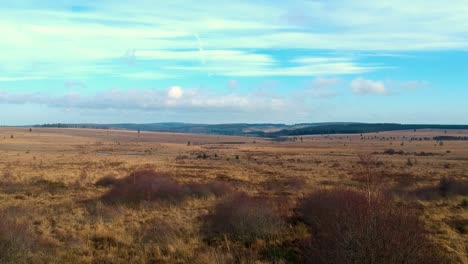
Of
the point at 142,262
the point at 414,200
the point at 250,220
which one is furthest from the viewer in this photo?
the point at 414,200

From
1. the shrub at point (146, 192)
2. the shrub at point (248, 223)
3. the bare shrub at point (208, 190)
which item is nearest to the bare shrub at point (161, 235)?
the shrub at point (248, 223)

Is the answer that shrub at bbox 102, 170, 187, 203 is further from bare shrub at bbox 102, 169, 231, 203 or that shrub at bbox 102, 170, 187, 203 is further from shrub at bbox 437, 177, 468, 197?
shrub at bbox 437, 177, 468, 197

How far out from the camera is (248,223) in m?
12.4

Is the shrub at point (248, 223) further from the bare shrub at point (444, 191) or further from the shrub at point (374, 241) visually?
the bare shrub at point (444, 191)

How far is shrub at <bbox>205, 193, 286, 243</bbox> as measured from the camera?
480 inches

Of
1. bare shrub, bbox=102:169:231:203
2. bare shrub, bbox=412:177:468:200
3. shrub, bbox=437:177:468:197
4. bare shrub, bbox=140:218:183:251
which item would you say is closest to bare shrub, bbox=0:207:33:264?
bare shrub, bbox=140:218:183:251

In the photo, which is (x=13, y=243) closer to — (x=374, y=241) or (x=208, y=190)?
(x=374, y=241)

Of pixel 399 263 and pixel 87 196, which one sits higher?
pixel 399 263

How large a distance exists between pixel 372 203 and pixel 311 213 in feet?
16.9

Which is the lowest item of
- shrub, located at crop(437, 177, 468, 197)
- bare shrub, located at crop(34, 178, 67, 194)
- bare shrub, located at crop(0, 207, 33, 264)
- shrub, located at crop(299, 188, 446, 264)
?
bare shrub, located at crop(34, 178, 67, 194)

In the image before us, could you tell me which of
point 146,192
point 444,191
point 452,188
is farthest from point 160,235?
point 452,188

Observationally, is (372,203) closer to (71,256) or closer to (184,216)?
(71,256)

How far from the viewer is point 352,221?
25.0 feet

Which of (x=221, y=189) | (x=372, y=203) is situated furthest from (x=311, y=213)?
(x=221, y=189)
